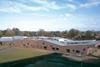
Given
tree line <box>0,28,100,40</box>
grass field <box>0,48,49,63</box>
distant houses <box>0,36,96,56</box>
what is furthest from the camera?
tree line <box>0,28,100,40</box>

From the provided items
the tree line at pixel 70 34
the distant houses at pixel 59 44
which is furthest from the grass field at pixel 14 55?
the tree line at pixel 70 34

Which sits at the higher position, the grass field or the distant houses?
the distant houses

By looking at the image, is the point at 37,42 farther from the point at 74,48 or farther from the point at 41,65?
the point at 41,65

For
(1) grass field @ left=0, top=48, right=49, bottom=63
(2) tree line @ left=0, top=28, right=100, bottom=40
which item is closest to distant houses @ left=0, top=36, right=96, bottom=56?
(1) grass field @ left=0, top=48, right=49, bottom=63

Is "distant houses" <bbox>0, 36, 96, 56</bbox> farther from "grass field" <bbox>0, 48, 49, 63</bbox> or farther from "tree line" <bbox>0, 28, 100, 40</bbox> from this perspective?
"tree line" <bbox>0, 28, 100, 40</bbox>

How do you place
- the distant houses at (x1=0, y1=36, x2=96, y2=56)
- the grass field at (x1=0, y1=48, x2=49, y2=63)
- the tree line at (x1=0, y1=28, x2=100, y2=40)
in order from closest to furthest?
the grass field at (x1=0, y1=48, x2=49, y2=63) < the distant houses at (x1=0, y1=36, x2=96, y2=56) < the tree line at (x1=0, y1=28, x2=100, y2=40)

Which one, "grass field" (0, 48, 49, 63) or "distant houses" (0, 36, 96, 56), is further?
"distant houses" (0, 36, 96, 56)

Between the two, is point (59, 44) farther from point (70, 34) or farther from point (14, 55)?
point (70, 34)

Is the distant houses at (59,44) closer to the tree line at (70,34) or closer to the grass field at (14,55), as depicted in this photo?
the grass field at (14,55)

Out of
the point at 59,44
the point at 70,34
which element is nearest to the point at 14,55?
the point at 59,44

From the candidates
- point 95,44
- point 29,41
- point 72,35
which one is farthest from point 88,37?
point 29,41

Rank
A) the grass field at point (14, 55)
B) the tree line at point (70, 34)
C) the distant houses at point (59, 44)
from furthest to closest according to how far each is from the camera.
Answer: the tree line at point (70, 34) < the distant houses at point (59, 44) < the grass field at point (14, 55)

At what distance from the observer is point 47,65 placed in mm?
20906

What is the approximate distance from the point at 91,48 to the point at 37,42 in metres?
12.7
